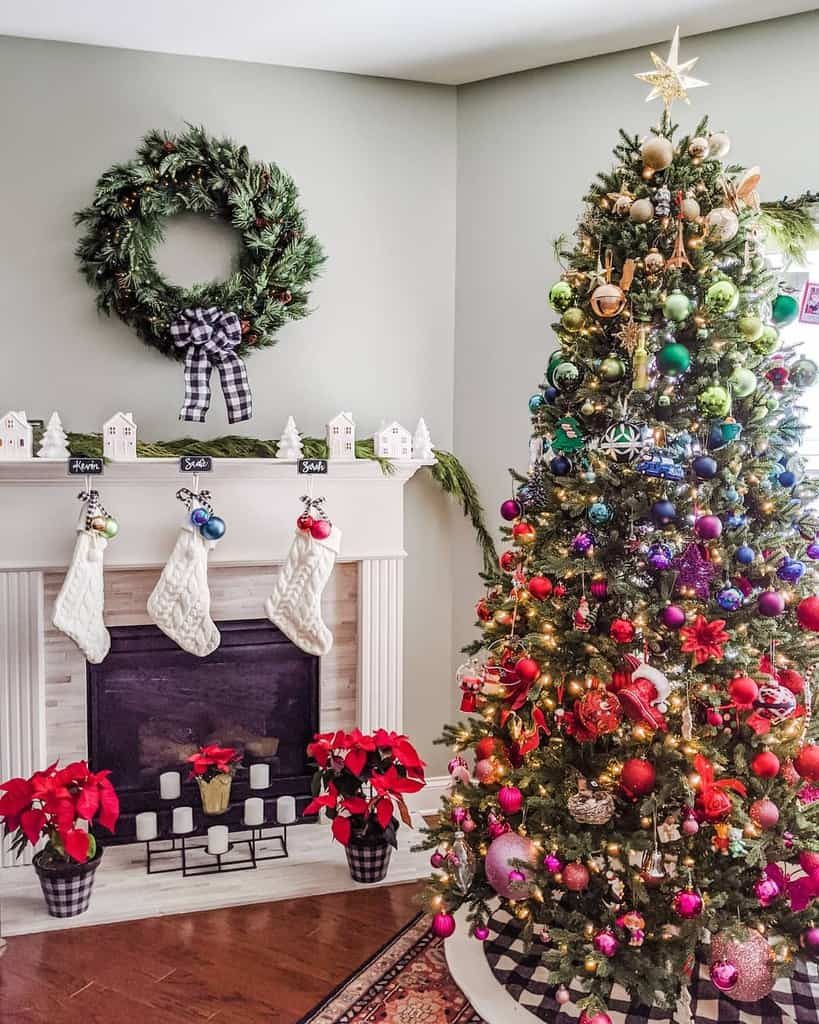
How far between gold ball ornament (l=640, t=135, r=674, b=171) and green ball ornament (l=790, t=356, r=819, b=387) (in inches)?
23.3

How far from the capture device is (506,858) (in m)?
2.28

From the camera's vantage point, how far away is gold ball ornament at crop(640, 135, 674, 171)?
222 cm

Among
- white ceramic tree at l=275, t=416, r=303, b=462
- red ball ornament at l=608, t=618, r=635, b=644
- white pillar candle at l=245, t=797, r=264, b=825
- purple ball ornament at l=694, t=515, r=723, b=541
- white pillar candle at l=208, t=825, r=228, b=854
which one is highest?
white ceramic tree at l=275, t=416, r=303, b=462

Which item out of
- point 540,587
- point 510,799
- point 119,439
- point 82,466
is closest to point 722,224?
point 540,587

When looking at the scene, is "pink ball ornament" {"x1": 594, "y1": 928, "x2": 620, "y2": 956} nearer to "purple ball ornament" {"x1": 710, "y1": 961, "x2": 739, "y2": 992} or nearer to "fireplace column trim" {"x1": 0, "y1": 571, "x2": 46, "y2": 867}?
"purple ball ornament" {"x1": 710, "y1": 961, "x2": 739, "y2": 992}

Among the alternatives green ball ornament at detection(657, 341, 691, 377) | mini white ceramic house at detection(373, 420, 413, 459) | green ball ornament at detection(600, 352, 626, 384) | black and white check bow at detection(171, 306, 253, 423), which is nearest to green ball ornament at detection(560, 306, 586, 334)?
green ball ornament at detection(600, 352, 626, 384)

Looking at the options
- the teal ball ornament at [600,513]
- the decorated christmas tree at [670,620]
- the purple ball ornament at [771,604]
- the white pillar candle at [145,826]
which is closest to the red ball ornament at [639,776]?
the decorated christmas tree at [670,620]

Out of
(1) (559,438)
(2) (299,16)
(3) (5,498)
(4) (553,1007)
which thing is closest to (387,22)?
(2) (299,16)

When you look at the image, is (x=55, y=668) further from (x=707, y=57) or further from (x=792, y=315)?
(x=707, y=57)

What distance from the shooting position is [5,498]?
2.97m

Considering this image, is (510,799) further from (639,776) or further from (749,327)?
(749,327)

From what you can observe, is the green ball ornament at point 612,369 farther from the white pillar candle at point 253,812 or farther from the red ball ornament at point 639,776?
the white pillar candle at point 253,812

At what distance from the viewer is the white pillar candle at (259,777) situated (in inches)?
128

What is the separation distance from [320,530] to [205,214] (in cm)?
118
